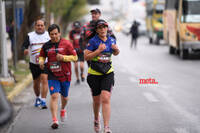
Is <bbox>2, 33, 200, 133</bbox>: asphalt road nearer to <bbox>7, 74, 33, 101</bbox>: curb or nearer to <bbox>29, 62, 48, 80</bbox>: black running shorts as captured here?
<bbox>7, 74, 33, 101</bbox>: curb

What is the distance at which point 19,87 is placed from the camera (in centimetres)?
1158

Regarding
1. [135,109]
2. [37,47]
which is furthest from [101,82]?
[37,47]

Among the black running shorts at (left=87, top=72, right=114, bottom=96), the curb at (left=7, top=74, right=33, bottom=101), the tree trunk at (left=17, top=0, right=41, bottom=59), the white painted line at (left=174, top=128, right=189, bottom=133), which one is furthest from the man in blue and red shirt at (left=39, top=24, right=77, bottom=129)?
the tree trunk at (left=17, top=0, right=41, bottom=59)

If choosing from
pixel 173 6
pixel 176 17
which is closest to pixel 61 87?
pixel 176 17

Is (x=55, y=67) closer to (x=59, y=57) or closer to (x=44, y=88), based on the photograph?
(x=59, y=57)

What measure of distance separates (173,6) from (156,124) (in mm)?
16461

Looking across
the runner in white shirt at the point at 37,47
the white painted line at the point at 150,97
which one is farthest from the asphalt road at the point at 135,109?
the runner in white shirt at the point at 37,47

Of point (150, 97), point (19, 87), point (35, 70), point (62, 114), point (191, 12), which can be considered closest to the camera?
point (62, 114)

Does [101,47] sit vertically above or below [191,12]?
below

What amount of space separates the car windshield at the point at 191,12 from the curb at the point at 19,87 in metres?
9.08

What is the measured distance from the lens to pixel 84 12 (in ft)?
200

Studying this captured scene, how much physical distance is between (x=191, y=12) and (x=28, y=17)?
6984 millimetres

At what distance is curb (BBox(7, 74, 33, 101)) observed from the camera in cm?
1017

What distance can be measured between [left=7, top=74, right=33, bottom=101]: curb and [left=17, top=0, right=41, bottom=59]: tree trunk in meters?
5.08
